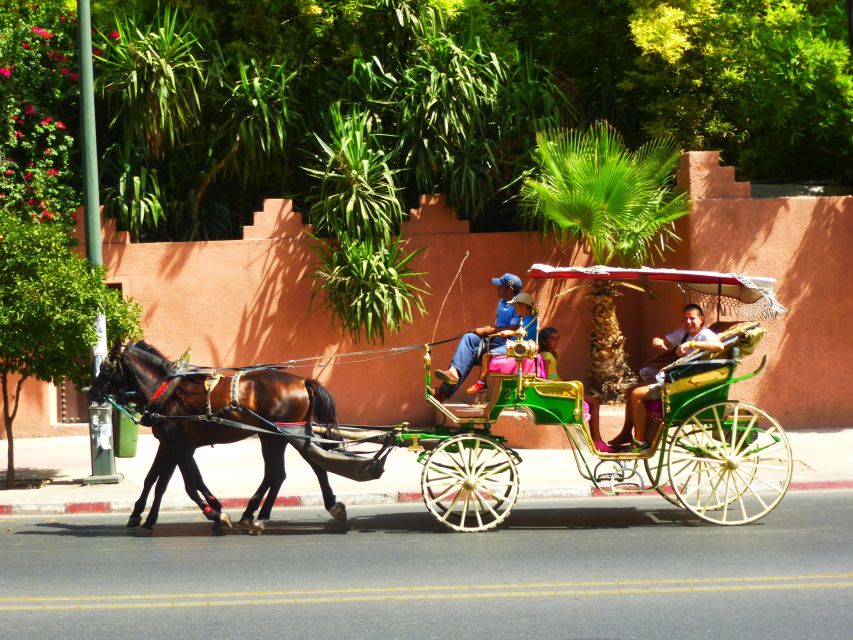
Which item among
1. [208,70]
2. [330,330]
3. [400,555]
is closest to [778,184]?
[330,330]

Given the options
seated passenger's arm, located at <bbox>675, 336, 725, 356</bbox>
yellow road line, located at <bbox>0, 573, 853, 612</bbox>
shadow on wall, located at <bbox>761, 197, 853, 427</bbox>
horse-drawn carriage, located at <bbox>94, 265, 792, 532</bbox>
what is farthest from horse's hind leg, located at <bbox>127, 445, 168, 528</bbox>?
shadow on wall, located at <bbox>761, 197, 853, 427</bbox>

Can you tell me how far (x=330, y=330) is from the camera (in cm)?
1666

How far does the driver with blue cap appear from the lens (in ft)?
33.7

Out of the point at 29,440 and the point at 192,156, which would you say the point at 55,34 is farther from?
the point at 29,440

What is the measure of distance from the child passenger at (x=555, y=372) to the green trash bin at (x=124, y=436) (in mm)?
5842

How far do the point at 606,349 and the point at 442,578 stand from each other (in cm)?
749

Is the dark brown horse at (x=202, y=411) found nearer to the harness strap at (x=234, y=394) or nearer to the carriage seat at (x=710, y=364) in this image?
the harness strap at (x=234, y=394)

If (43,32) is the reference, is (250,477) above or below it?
below

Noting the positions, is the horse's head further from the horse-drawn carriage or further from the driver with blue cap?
the driver with blue cap

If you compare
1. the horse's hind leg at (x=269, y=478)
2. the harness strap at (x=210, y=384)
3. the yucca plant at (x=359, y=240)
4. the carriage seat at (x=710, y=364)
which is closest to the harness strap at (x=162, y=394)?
the harness strap at (x=210, y=384)

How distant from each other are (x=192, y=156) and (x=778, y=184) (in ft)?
30.7

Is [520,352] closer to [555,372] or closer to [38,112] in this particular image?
[555,372]

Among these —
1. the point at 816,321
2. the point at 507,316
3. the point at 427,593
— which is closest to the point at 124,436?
the point at 507,316

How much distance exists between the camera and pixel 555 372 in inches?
417
